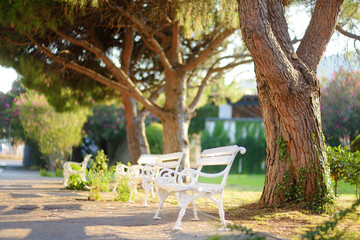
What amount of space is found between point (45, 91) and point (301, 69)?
21.9 ft

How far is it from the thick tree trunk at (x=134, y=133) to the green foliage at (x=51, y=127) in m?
3.24

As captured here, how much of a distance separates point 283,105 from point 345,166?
4.36 feet

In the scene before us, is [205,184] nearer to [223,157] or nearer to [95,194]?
[223,157]

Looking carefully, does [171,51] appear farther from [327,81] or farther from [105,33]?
[327,81]

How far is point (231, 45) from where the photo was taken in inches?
416

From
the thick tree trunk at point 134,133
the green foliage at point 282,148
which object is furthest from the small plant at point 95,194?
the thick tree trunk at point 134,133

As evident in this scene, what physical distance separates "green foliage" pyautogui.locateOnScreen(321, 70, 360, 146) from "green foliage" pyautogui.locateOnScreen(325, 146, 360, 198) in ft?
29.2

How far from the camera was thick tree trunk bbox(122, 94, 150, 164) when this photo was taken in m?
11.0

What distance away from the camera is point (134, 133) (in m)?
11.1

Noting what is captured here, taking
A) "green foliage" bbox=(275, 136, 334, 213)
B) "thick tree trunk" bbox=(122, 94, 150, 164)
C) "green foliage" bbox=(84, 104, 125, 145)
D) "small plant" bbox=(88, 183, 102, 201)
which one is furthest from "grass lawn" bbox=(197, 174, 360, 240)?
"green foliage" bbox=(84, 104, 125, 145)

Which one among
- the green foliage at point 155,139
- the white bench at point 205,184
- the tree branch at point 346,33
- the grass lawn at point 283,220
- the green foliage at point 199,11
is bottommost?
the grass lawn at point 283,220

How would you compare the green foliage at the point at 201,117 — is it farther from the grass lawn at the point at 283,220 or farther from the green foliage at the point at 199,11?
the grass lawn at the point at 283,220

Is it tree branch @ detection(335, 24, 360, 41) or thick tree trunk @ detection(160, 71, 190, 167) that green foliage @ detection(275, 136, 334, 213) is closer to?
tree branch @ detection(335, 24, 360, 41)

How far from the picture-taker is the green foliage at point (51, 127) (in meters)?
13.9
